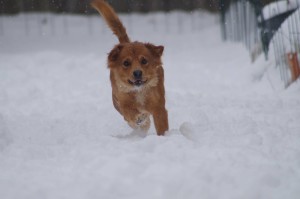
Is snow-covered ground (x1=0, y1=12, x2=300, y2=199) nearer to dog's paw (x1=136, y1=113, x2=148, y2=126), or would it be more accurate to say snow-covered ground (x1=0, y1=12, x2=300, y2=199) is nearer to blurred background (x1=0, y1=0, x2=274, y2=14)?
dog's paw (x1=136, y1=113, x2=148, y2=126)

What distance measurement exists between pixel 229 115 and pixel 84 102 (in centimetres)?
272

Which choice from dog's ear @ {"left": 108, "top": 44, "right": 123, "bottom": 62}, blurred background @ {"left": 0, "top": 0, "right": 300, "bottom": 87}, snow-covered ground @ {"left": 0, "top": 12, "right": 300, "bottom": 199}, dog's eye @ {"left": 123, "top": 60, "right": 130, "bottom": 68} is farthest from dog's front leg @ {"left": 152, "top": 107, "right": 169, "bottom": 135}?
blurred background @ {"left": 0, "top": 0, "right": 300, "bottom": 87}

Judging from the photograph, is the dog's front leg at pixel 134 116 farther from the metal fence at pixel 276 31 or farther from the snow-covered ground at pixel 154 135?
the metal fence at pixel 276 31

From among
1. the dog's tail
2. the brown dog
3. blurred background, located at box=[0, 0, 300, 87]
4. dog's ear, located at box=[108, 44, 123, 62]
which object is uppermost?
blurred background, located at box=[0, 0, 300, 87]

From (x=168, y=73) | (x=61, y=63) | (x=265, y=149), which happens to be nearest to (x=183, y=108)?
(x=265, y=149)

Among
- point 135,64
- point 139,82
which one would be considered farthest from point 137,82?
point 135,64

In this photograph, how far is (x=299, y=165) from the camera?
315 centimetres

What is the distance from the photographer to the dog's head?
4785 mm

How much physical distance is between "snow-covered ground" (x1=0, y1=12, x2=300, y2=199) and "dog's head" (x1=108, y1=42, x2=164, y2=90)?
0.57 meters

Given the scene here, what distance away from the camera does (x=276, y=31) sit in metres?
7.80

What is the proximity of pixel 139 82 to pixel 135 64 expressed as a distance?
186 millimetres

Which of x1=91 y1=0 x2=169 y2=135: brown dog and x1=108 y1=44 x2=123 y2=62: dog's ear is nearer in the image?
x1=91 y1=0 x2=169 y2=135: brown dog

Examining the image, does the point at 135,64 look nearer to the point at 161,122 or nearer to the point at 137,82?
the point at 137,82

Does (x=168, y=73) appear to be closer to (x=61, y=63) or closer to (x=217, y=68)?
(x=217, y=68)
